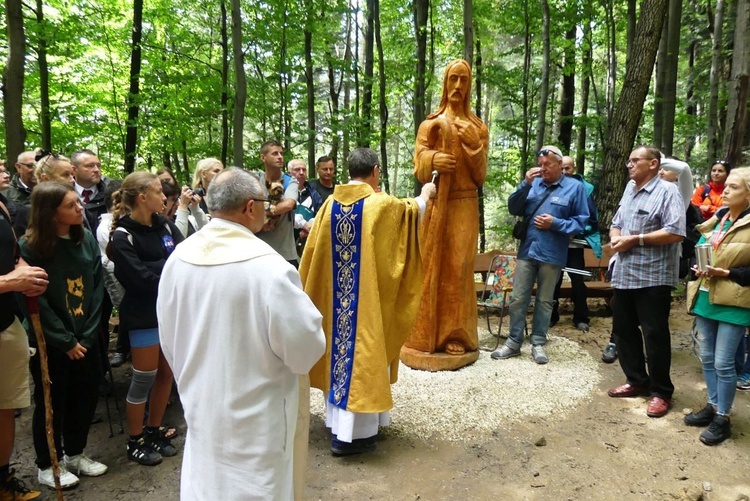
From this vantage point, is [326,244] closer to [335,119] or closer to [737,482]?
[737,482]

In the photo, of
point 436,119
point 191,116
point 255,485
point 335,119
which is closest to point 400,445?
point 255,485

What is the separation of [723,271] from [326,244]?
9.30ft

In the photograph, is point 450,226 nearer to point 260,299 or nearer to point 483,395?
point 483,395

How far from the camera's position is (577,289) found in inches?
249

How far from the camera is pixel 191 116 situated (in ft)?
31.0

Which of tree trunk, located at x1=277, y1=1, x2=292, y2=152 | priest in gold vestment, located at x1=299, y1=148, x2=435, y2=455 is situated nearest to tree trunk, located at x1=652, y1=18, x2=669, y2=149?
tree trunk, located at x1=277, y1=1, x2=292, y2=152

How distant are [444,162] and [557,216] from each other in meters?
1.45

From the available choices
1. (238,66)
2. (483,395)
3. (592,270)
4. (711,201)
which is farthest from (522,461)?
(238,66)

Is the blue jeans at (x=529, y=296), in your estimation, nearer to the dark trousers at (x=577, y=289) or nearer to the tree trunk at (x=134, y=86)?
the dark trousers at (x=577, y=289)

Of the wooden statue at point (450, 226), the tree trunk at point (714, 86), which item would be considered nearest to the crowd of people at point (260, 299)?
the wooden statue at point (450, 226)

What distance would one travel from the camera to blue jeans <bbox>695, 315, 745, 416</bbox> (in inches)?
137

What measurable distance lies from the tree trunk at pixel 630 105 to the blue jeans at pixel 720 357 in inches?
173

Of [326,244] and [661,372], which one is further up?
[326,244]

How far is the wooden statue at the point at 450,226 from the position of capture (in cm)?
460
